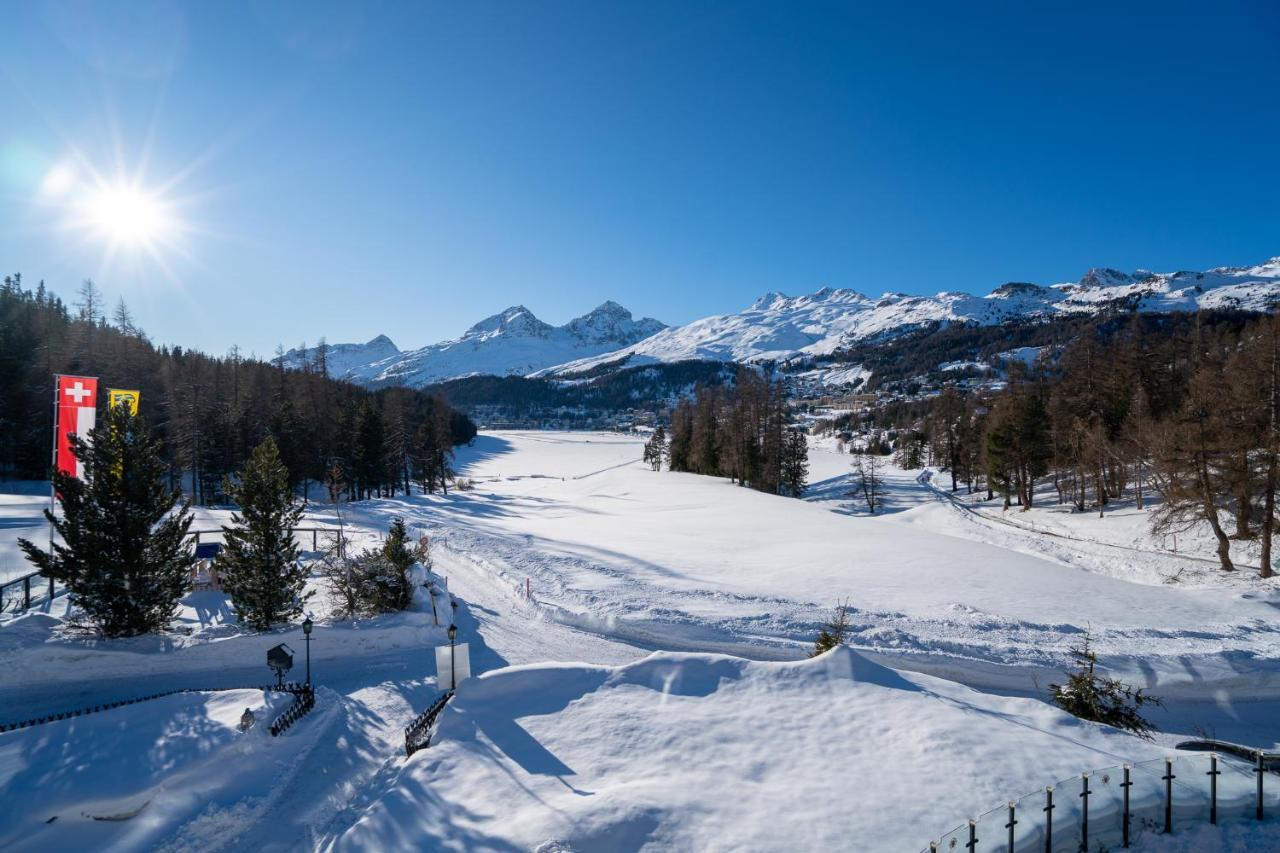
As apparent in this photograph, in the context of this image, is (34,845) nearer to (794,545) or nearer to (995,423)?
(794,545)

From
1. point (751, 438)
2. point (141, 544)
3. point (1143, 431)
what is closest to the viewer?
point (141, 544)

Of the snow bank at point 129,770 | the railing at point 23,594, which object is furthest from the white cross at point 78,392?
the snow bank at point 129,770

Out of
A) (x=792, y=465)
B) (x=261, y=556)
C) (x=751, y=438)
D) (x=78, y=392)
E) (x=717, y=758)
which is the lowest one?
(x=717, y=758)

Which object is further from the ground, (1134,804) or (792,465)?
(792,465)

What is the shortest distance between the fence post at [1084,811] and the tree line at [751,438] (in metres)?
43.6

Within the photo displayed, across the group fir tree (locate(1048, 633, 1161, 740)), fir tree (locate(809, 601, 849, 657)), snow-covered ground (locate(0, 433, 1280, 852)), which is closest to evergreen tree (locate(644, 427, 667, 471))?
snow-covered ground (locate(0, 433, 1280, 852))

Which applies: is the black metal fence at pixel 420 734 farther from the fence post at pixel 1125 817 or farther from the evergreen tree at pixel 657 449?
the evergreen tree at pixel 657 449

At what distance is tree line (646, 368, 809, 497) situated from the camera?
5059 cm

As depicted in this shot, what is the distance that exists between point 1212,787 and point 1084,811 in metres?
2.01

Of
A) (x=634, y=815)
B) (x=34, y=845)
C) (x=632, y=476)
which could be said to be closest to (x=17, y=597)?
(x=34, y=845)

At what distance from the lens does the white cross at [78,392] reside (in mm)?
17141

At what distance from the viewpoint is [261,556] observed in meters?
16.8

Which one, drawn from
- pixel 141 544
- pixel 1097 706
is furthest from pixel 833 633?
pixel 141 544

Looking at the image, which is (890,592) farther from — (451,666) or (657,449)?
(657,449)
